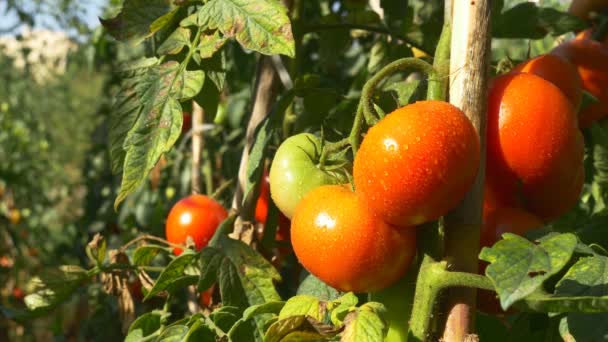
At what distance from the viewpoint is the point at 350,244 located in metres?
0.69

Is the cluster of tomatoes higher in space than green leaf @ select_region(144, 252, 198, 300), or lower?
higher

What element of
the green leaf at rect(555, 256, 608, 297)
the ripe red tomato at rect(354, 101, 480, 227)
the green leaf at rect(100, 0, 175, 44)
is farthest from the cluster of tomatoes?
the green leaf at rect(100, 0, 175, 44)

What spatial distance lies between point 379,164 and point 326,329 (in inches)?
5.9

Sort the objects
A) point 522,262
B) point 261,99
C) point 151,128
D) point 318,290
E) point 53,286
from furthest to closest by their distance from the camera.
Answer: point 261,99, point 53,286, point 318,290, point 151,128, point 522,262

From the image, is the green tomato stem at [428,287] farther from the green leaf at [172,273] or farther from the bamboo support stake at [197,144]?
the bamboo support stake at [197,144]

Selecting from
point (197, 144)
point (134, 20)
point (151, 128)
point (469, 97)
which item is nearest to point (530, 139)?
point (469, 97)

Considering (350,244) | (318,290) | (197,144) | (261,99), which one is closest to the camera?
(350,244)

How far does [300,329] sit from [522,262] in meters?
0.19

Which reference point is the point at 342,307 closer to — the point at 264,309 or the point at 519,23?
the point at 264,309

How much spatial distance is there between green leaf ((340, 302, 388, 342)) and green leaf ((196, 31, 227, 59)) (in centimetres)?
36

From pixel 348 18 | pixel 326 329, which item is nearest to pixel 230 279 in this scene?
pixel 326 329

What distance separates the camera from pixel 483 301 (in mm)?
748

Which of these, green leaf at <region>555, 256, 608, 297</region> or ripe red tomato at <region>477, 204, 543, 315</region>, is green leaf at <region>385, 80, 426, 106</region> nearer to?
ripe red tomato at <region>477, 204, 543, 315</region>

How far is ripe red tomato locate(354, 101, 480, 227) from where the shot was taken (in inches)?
25.0
